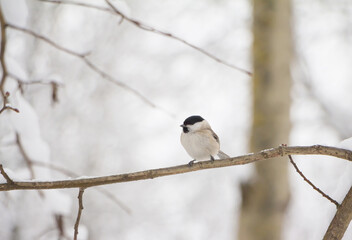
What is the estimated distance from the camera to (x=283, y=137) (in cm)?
367

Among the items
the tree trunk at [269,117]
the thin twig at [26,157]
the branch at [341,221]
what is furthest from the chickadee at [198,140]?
the tree trunk at [269,117]

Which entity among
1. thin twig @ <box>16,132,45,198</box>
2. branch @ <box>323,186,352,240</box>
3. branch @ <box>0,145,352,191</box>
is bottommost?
branch @ <box>323,186,352,240</box>

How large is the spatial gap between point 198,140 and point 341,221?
36.4 inches

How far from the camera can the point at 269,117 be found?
12.0 ft

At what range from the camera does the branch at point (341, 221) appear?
1.16 m

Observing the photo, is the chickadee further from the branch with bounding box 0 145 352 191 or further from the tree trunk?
the tree trunk

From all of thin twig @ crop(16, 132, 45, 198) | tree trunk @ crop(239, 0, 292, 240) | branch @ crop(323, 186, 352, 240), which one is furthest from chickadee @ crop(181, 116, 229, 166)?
tree trunk @ crop(239, 0, 292, 240)

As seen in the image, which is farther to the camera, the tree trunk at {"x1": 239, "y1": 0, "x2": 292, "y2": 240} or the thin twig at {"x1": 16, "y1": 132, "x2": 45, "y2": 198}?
the tree trunk at {"x1": 239, "y1": 0, "x2": 292, "y2": 240}

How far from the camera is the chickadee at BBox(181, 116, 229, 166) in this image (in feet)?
6.53

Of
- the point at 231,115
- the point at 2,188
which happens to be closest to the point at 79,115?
the point at 231,115

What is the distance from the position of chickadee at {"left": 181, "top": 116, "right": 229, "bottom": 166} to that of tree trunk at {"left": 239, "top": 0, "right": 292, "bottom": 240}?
1549 mm

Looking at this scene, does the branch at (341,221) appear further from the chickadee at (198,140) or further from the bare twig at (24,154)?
the bare twig at (24,154)

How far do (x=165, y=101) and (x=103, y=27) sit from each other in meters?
1.97

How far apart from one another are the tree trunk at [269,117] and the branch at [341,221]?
234cm
